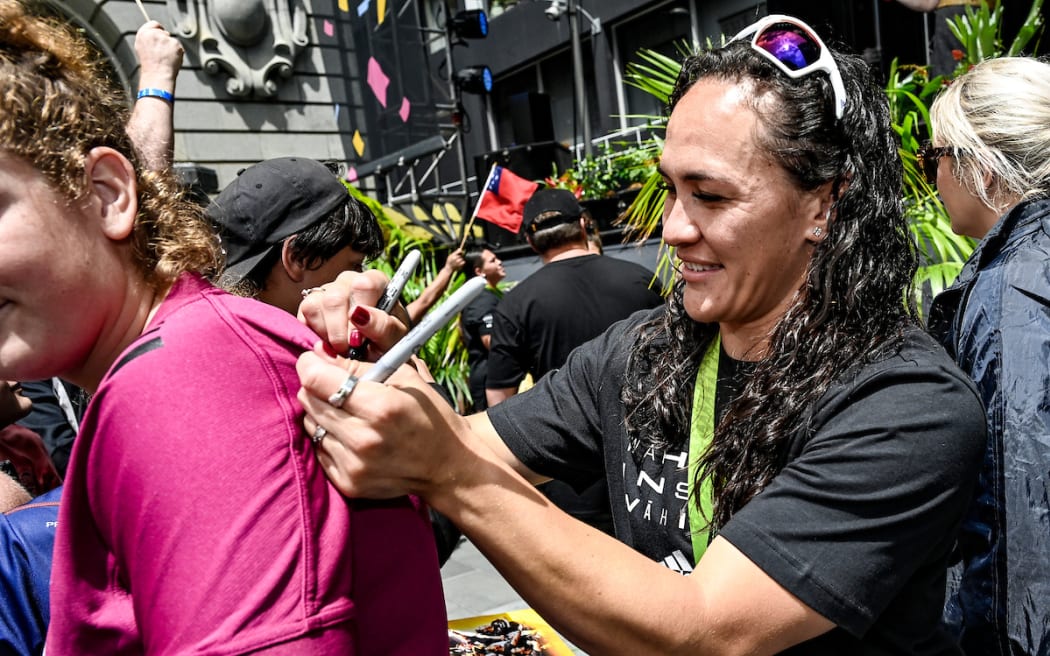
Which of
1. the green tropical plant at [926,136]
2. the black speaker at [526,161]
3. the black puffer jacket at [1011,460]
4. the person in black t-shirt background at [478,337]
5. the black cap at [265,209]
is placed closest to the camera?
the black puffer jacket at [1011,460]

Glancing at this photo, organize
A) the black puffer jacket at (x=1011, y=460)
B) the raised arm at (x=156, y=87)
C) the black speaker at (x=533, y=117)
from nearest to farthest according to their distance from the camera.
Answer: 1. the black puffer jacket at (x=1011, y=460)
2. the raised arm at (x=156, y=87)
3. the black speaker at (x=533, y=117)

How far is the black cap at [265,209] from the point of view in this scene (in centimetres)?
229

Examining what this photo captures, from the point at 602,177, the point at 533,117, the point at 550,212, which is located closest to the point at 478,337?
the point at 550,212

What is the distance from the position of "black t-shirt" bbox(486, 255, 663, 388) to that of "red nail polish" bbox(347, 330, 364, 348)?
2794 millimetres

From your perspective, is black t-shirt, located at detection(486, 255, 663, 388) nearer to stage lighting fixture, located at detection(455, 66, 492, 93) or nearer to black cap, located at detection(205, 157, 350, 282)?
black cap, located at detection(205, 157, 350, 282)

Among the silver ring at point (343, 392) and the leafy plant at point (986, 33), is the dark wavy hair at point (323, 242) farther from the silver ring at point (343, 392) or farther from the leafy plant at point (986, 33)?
the leafy plant at point (986, 33)

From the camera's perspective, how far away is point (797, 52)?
1482mm

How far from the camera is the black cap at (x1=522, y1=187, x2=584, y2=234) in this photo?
4316 mm

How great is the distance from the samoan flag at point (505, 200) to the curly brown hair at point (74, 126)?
5.69 m

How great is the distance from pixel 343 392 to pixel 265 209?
1.55 meters

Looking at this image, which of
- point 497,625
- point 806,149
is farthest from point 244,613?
point 497,625

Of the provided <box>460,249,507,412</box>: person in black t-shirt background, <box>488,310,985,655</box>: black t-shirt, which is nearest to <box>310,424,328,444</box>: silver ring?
<box>488,310,985,655</box>: black t-shirt

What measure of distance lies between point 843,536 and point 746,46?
90 cm

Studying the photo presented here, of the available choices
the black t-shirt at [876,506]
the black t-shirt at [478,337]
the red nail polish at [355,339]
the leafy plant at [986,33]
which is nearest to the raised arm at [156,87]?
the red nail polish at [355,339]
